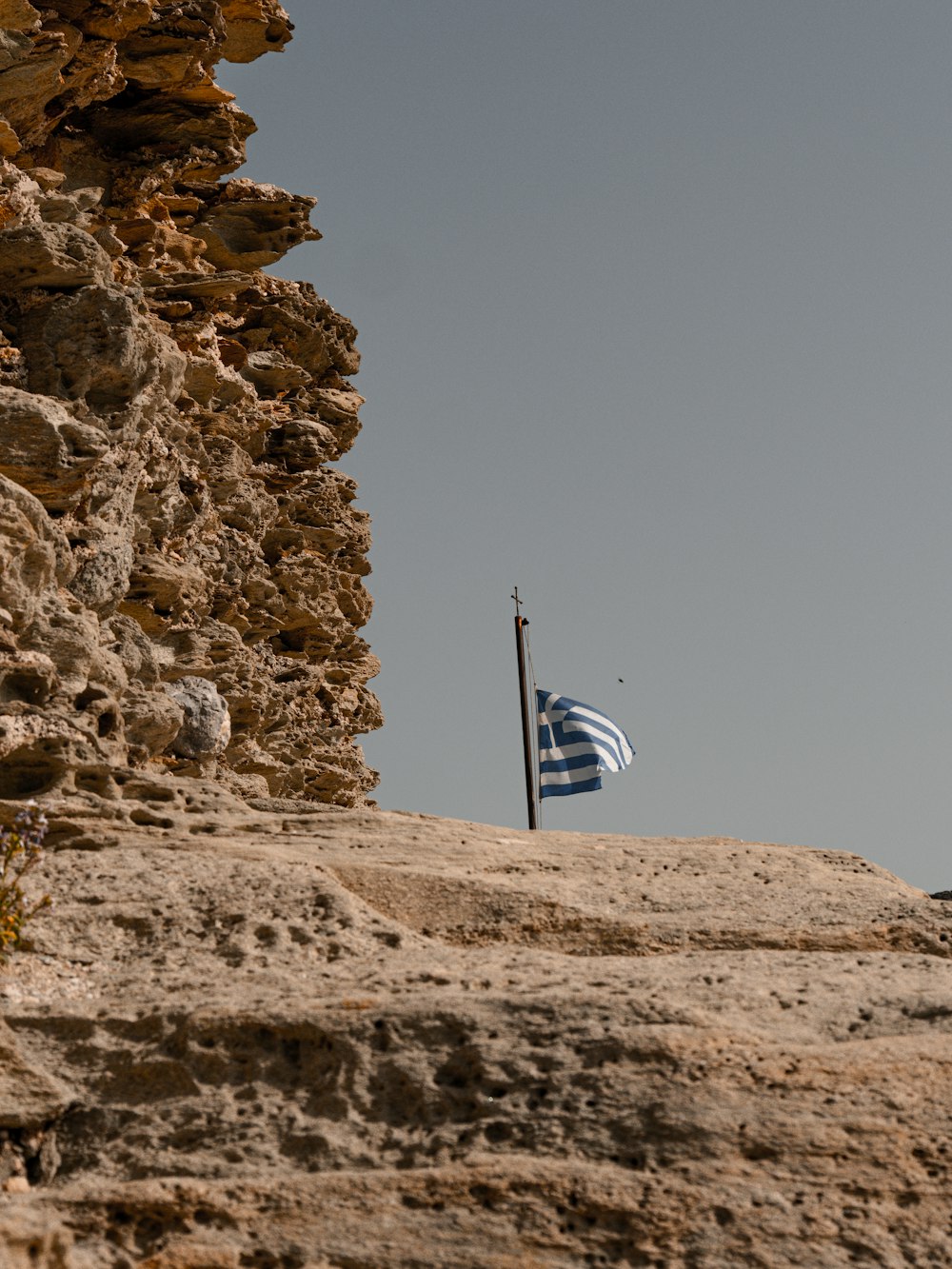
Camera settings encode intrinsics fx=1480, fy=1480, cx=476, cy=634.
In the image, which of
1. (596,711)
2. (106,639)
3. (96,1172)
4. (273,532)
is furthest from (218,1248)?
(596,711)

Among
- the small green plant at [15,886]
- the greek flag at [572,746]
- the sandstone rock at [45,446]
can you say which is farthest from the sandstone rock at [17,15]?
the greek flag at [572,746]

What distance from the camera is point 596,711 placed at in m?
18.1

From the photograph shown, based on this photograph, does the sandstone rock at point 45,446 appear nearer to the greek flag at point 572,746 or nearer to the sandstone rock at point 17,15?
the sandstone rock at point 17,15

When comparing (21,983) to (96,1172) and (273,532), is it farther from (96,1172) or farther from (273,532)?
(273,532)

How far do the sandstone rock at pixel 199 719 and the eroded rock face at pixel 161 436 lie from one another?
0.11 feet

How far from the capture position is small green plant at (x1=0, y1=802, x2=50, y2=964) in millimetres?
4633

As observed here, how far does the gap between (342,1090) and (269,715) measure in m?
9.81

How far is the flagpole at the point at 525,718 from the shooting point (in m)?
Answer: 17.9

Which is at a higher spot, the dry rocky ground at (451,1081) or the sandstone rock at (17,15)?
the sandstone rock at (17,15)

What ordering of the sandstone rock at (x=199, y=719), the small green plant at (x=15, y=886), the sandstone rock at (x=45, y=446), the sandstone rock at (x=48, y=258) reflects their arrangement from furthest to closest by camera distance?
the sandstone rock at (x=199, y=719) → the sandstone rock at (x=48, y=258) → the sandstone rock at (x=45, y=446) → the small green plant at (x=15, y=886)

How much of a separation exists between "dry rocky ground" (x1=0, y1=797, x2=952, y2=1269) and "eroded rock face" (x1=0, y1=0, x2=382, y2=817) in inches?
56.7

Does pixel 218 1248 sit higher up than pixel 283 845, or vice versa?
pixel 283 845

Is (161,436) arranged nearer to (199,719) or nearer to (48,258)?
(48,258)

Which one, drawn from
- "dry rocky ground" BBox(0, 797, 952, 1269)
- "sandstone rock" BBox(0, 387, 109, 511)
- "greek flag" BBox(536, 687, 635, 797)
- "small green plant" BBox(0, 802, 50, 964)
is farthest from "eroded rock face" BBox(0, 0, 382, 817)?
"greek flag" BBox(536, 687, 635, 797)
